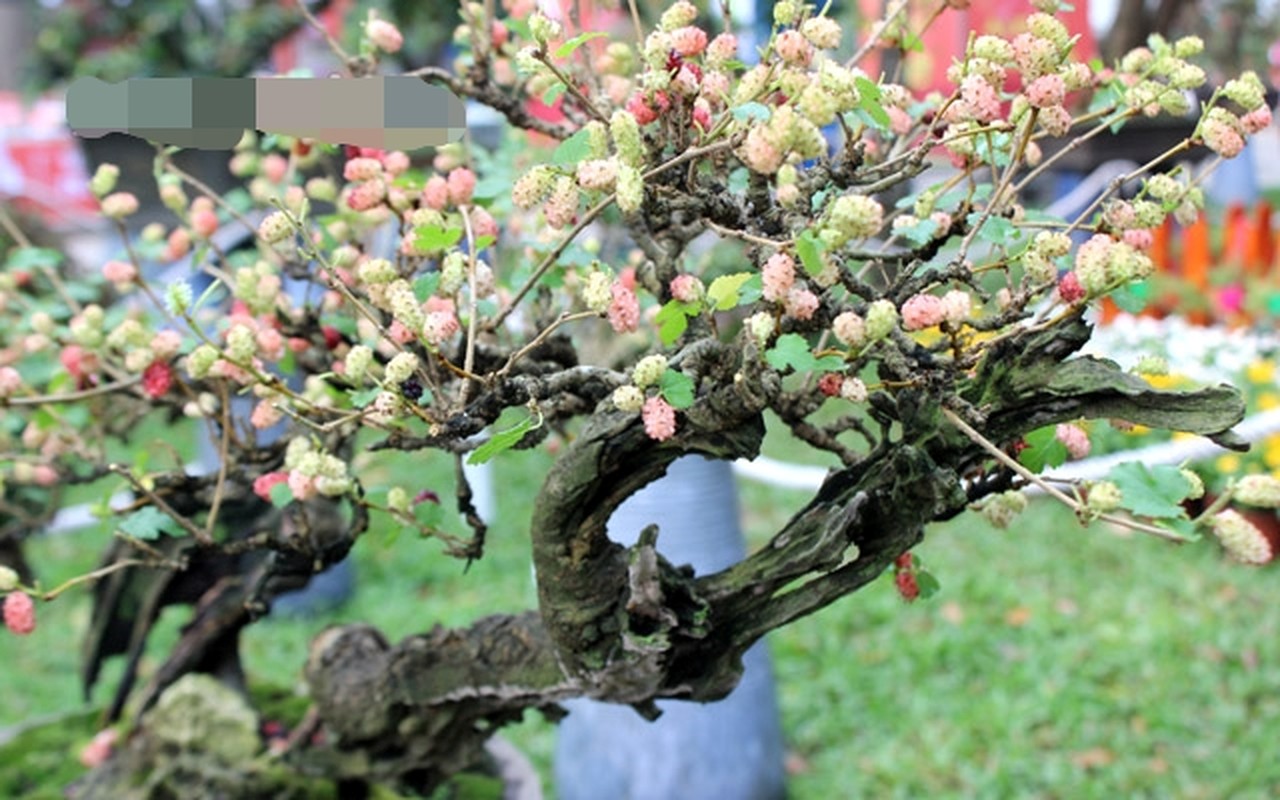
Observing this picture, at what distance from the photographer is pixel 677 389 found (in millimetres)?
860

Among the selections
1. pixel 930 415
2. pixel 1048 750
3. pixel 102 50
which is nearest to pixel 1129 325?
pixel 1048 750

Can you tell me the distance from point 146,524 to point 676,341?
0.59 m

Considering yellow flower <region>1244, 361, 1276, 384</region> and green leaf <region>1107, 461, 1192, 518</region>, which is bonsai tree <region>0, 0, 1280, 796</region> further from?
yellow flower <region>1244, 361, 1276, 384</region>

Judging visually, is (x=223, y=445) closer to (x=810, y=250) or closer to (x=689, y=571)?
(x=689, y=571)

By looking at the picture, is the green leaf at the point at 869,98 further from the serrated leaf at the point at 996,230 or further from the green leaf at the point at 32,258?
the green leaf at the point at 32,258

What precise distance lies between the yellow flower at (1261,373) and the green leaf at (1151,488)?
3.86 metres

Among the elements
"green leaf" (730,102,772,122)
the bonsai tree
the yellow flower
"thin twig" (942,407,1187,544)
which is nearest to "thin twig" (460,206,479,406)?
the bonsai tree

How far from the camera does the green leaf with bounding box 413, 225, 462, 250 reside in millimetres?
933

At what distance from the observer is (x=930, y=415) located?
91cm

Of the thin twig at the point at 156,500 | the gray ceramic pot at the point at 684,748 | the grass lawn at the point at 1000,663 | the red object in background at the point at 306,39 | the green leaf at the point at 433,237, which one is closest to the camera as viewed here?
the green leaf at the point at 433,237

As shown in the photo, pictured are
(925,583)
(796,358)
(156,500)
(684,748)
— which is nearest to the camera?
(796,358)

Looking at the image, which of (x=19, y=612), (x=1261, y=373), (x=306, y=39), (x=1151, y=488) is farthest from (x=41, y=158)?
(x=1151, y=488)

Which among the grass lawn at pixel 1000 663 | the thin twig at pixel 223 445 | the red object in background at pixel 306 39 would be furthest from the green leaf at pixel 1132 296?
the red object in background at pixel 306 39

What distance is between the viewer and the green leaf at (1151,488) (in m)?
0.74
